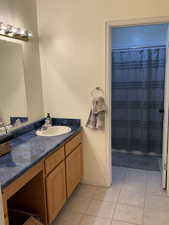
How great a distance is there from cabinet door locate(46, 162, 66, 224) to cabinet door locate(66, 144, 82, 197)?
0.44ft

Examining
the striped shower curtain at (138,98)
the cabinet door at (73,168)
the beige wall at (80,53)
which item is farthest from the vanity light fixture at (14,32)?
the striped shower curtain at (138,98)

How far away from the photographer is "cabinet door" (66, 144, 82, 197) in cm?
241

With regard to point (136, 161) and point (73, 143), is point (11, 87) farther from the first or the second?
point (136, 161)

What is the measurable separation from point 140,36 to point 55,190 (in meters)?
3.01

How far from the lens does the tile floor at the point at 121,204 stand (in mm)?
2215

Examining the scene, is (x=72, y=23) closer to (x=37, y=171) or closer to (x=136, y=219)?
(x=37, y=171)

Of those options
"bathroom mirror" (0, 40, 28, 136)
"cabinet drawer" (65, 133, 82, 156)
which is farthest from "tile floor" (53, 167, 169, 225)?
"bathroom mirror" (0, 40, 28, 136)

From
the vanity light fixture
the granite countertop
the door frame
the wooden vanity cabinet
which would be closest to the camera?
→ the granite countertop

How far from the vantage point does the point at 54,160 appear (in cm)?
206

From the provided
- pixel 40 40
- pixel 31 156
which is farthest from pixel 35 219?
pixel 40 40

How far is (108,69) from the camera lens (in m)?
2.57

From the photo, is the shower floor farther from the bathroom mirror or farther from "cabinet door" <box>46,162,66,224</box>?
the bathroom mirror

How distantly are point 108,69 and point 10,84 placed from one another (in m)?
1.17

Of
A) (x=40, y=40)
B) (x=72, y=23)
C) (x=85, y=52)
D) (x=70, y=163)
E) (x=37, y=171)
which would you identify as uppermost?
(x=72, y=23)
